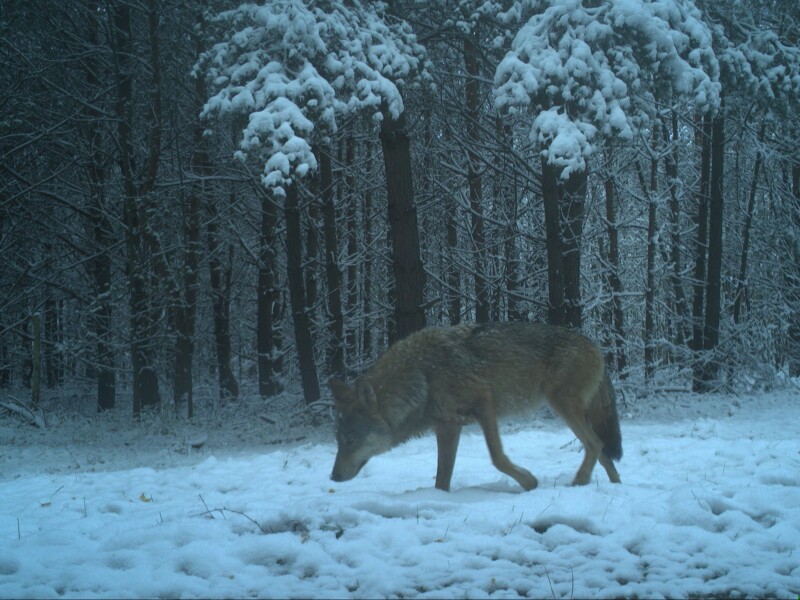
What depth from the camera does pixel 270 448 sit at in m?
10.1

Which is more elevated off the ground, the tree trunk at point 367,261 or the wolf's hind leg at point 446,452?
the tree trunk at point 367,261

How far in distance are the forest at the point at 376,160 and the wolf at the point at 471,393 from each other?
3964 mm

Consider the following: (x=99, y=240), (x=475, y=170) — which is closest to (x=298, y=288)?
(x=475, y=170)

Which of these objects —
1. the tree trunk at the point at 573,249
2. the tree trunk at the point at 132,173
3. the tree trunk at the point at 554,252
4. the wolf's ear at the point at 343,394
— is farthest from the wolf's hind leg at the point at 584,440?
the tree trunk at the point at 132,173

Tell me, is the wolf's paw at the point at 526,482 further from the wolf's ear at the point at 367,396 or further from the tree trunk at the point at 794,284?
the tree trunk at the point at 794,284

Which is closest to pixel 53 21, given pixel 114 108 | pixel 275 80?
pixel 114 108

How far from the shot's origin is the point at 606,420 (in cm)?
643

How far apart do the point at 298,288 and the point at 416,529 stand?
29.1ft

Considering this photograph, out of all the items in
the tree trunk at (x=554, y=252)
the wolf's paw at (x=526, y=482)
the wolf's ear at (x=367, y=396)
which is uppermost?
the tree trunk at (x=554, y=252)

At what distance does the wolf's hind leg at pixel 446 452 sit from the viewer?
6.07 meters

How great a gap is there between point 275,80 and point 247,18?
1736 millimetres

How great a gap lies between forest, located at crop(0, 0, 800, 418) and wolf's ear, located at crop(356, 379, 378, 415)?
4005 mm

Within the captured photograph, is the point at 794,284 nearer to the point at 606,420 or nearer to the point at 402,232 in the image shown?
the point at 402,232

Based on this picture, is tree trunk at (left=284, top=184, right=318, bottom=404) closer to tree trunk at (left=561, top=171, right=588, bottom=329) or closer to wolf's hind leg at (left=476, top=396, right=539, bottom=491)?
tree trunk at (left=561, top=171, right=588, bottom=329)
